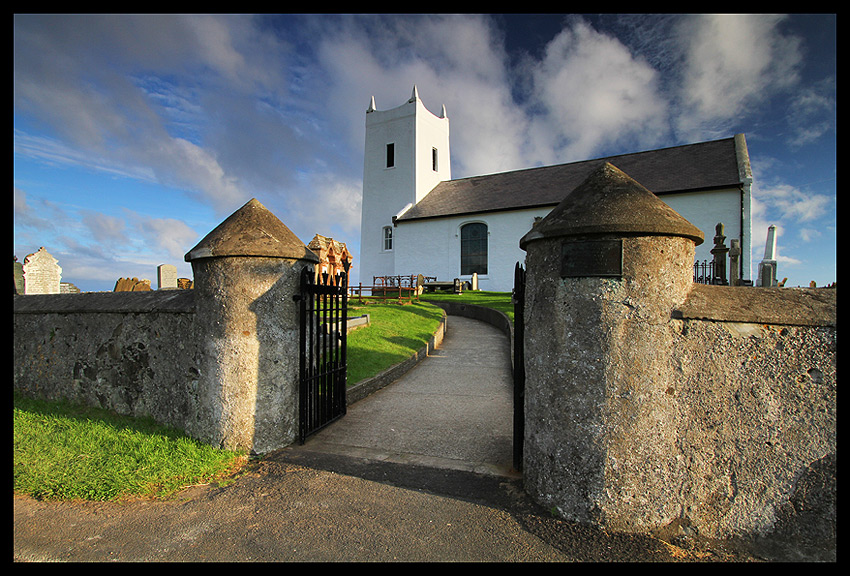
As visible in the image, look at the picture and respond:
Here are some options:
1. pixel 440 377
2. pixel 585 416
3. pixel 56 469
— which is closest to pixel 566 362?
pixel 585 416

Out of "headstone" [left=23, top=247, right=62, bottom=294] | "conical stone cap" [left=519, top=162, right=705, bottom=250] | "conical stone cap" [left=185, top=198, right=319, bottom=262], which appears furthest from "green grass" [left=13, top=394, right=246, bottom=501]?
"headstone" [left=23, top=247, right=62, bottom=294]

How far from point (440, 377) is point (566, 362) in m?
5.39

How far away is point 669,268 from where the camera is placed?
3307 millimetres

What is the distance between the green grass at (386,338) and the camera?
8.28m

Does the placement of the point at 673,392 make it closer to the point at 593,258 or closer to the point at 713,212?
the point at 593,258

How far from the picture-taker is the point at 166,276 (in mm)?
13438

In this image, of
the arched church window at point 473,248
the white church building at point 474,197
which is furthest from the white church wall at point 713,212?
the arched church window at point 473,248

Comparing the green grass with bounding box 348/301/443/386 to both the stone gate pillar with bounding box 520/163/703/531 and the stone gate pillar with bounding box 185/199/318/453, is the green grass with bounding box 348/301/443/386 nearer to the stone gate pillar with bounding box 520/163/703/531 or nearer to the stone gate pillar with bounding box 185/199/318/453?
the stone gate pillar with bounding box 185/199/318/453

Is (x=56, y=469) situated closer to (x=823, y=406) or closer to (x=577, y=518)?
(x=577, y=518)

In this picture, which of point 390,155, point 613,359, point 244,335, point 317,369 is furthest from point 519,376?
point 390,155

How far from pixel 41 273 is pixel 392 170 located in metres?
26.1

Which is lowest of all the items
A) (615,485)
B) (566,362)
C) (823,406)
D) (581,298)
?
(615,485)

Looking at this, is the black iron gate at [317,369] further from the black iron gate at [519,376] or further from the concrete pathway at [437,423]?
the black iron gate at [519,376]

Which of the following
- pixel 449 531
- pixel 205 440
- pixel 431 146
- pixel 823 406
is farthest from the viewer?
pixel 431 146
